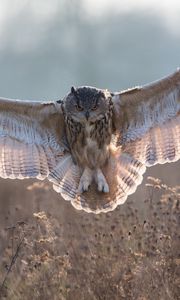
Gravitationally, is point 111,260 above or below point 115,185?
below

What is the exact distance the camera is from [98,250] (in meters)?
8.53

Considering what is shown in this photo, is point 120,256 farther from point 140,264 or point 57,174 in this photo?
point 57,174

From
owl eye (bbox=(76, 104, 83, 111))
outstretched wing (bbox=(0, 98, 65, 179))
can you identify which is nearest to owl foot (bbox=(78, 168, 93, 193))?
outstretched wing (bbox=(0, 98, 65, 179))

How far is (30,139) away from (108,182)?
90cm

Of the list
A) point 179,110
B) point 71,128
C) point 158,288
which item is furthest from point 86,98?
point 158,288

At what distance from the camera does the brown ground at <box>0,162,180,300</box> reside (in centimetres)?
831

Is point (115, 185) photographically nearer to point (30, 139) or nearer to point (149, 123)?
point (149, 123)

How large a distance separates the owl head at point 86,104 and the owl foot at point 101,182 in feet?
1.74

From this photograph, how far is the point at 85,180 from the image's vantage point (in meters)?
8.77

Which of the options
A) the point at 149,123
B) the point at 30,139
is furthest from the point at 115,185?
the point at 30,139

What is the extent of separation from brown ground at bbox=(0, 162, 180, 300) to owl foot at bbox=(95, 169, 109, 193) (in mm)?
363

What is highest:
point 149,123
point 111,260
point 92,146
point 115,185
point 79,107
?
point 79,107

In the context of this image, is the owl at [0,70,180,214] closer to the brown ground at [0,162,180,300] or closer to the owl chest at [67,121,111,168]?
the owl chest at [67,121,111,168]

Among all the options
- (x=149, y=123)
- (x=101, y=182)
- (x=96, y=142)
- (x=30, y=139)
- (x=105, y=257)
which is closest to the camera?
(x=105, y=257)
